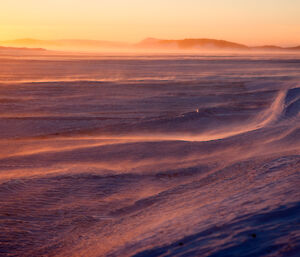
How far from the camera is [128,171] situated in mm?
4184

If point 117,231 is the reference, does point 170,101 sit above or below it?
above

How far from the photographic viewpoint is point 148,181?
12.7 feet

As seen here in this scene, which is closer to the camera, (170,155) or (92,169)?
(92,169)

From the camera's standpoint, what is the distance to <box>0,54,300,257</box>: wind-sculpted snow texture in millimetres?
2277

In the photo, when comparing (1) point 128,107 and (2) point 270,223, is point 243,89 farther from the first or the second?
(2) point 270,223

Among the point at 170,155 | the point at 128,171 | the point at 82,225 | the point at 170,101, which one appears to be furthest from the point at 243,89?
the point at 82,225

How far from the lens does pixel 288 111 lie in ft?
24.1

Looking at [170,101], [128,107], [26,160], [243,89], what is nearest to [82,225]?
[26,160]

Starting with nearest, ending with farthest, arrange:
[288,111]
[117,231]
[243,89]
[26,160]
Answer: [117,231]
[26,160]
[288,111]
[243,89]

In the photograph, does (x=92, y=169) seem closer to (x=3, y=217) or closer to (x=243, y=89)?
(x=3, y=217)

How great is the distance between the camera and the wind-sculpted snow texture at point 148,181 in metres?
2.28

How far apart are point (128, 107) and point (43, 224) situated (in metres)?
5.72

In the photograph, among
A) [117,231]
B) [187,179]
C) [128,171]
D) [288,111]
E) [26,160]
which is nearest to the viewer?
[117,231]

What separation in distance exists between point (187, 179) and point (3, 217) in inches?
81.1
